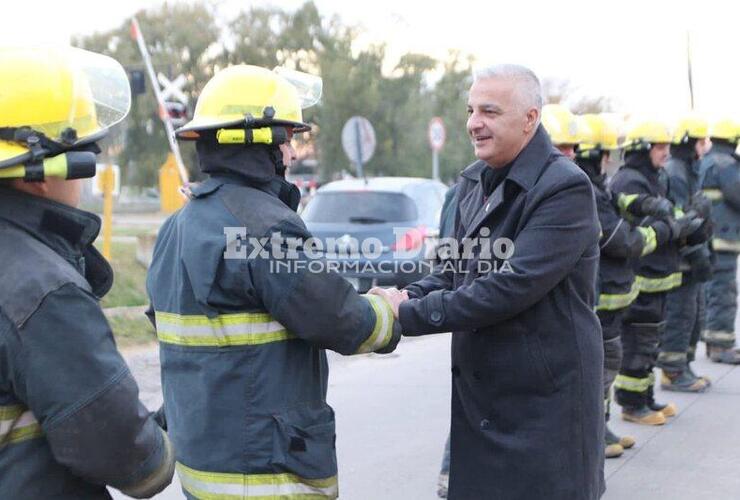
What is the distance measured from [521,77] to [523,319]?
84cm

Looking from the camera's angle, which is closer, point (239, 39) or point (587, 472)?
point (587, 472)

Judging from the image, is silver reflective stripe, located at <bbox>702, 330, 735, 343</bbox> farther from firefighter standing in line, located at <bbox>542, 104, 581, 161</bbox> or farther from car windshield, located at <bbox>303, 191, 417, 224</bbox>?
firefighter standing in line, located at <bbox>542, 104, 581, 161</bbox>

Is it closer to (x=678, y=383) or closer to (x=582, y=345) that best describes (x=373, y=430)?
(x=678, y=383)

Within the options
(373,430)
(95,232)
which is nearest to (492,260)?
(95,232)

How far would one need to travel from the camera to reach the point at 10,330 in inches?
74.4

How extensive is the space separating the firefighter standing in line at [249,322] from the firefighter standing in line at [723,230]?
582cm

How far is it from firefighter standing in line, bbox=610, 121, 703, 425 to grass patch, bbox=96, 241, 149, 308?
536 centimetres

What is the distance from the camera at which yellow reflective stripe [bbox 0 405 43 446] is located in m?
1.95

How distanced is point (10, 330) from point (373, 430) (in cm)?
470

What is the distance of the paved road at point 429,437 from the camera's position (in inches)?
206

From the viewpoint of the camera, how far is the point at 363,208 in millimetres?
11094

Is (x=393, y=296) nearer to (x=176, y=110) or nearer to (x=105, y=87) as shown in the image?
(x=105, y=87)

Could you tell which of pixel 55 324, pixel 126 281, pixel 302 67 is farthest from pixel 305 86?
pixel 302 67

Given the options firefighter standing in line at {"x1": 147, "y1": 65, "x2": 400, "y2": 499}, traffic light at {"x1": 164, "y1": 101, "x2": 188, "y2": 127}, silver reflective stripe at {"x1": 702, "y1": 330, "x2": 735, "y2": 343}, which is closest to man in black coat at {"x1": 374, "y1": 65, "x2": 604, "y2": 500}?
firefighter standing in line at {"x1": 147, "y1": 65, "x2": 400, "y2": 499}
